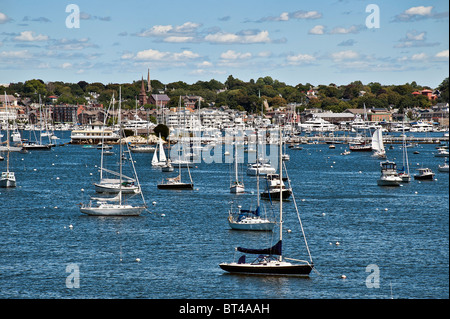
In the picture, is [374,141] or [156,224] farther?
[374,141]

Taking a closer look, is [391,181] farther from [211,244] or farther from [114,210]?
[211,244]

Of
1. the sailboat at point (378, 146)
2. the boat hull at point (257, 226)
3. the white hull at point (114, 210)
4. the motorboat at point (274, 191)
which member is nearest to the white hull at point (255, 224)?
the boat hull at point (257, 226)

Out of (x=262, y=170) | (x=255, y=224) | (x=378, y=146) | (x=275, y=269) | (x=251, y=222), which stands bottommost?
(x=275, y=269)

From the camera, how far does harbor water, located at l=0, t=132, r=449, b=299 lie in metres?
32.7

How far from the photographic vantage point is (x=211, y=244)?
41438 mm

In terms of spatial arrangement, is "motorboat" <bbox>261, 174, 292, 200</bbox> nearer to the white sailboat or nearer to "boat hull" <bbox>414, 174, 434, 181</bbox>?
the white sailboat

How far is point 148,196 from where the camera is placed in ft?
209

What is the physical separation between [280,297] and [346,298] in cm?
282

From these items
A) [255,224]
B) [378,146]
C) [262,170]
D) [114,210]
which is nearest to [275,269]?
[255,224]

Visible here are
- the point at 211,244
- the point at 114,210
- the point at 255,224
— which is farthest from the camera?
the point at 114,210

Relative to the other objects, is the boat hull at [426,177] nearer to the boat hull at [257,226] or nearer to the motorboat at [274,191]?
the motorboat at [274,191]

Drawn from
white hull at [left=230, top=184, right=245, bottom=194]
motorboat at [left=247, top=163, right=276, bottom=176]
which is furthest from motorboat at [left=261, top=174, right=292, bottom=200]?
motorboat at [left=247, top=163, right=276, bottom=176]
